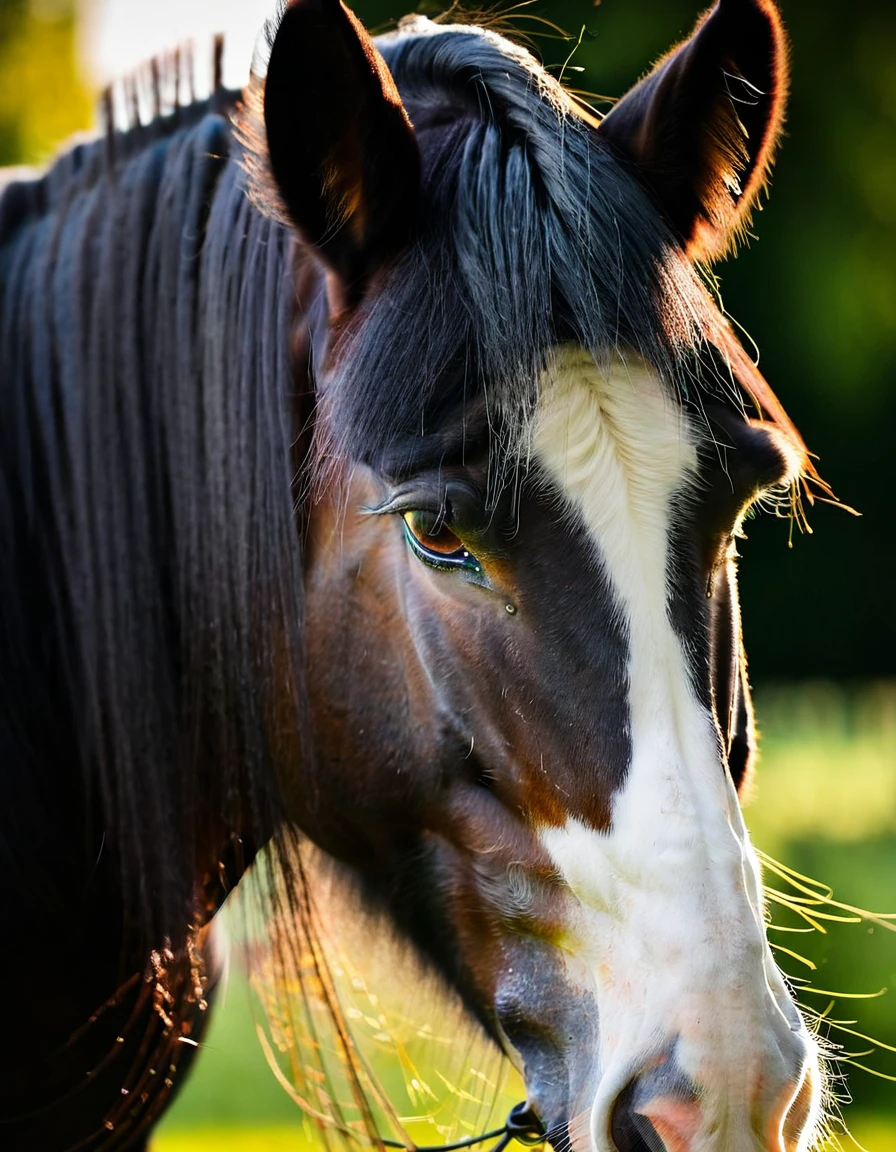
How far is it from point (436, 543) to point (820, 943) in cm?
556

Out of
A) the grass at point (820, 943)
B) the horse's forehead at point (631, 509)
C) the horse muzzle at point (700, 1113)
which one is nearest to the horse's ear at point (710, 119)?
the horse's forehead at point (631, 509)

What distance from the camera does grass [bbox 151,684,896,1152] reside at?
18.9 feet

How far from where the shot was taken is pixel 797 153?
36.0ft

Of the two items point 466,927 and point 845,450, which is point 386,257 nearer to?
point 466,927

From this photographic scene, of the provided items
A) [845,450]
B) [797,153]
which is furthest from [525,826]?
[797,153]

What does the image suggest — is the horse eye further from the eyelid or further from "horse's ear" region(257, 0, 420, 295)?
"horse's ear" region(257, 0, 420, 295)

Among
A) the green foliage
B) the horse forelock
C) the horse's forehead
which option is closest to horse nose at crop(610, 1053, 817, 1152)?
the horse's forehead

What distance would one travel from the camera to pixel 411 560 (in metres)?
1.62

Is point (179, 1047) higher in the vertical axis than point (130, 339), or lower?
lower

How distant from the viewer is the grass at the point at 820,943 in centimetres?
576

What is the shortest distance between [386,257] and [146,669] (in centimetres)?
74

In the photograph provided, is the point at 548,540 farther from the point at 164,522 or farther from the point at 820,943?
the point at 820,943

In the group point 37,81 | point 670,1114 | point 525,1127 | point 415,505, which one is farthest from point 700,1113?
point 37,81

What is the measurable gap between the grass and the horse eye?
3953 mm
